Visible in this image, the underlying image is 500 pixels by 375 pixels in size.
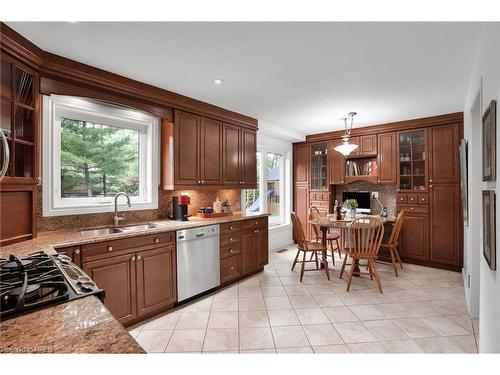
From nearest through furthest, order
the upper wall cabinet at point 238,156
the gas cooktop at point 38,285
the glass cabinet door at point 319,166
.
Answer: the gas cooktop at point 38,285 < the upper wall cabinet at point 238,156 < the glass cabinet door at point 319,166

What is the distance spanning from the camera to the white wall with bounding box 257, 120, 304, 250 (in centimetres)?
482

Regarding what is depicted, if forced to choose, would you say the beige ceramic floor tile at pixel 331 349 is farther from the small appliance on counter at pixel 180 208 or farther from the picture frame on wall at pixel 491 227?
the small appliance on counter at pixel 180 208

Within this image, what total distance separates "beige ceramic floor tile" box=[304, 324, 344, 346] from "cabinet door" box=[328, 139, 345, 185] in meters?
3.24

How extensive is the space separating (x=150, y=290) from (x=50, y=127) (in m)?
1.81

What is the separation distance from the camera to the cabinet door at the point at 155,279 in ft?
8.14

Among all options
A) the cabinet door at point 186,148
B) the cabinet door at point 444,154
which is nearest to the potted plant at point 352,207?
the cabinet door at point 444,154

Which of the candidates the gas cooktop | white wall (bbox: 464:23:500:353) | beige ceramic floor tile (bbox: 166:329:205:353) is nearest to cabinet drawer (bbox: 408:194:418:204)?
white wall (bbox: 464:23:500:353)

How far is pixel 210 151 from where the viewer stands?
3.62 m

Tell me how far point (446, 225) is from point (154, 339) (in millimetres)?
4338

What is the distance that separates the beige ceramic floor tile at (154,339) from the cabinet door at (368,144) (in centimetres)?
426

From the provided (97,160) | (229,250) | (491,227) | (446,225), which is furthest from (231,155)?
(446,225)

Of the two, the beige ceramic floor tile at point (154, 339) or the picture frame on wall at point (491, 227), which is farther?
the beige ceramic floor tile at point (154, 339)
